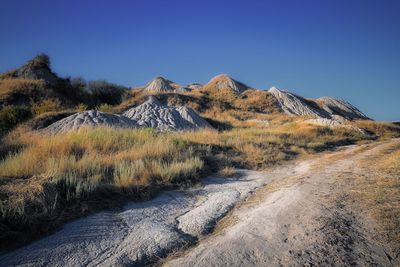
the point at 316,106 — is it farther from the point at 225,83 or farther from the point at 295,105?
the point at 225,83

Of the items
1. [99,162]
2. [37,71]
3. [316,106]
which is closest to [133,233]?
[99,162]

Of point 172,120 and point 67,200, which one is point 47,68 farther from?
point 67,200

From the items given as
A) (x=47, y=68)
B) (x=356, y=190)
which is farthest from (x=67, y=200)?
(x=47, y=68)

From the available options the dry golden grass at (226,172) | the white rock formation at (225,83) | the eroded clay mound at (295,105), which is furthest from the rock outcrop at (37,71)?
the dry golden grass at (226,172)

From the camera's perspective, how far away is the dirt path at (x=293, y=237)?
2928 millimetres

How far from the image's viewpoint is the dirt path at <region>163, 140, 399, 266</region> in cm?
293

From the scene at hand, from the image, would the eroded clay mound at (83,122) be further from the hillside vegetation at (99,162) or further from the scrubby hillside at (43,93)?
→ the scrubby hillside at (43,93)

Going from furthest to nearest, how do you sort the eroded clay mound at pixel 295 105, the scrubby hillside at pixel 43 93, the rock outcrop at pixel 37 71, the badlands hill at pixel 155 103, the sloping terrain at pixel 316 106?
1. the sloping terrain at pixel 316 106
2. the eroded clay mound at pixel 295 105
3. the rock outcrop at pixel 37 71
4. the badlands hill at pixel 155 103
5. the scrubby hillside at pixel 43 93

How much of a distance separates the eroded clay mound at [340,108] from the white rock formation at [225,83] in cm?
1034

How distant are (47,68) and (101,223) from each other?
30149 mm

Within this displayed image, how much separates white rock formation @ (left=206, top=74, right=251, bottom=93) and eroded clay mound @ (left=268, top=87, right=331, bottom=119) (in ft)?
20.9

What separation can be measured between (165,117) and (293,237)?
51.2ft

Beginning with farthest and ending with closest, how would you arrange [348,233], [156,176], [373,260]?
1. [156,176]
2. [348,233]
3. [373,260]

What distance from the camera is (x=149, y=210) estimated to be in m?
4.61
